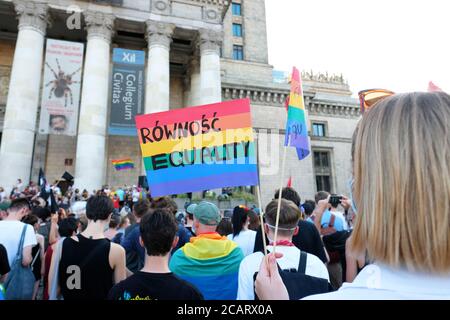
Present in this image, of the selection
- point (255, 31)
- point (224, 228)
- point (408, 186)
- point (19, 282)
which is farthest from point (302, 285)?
point (255, 31)

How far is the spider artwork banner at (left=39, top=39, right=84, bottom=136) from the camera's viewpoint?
658 inches

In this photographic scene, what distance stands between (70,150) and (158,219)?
72.6 ft

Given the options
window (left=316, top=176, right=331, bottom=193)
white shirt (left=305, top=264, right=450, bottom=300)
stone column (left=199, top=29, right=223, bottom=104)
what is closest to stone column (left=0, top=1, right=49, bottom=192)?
stone column (left=199, top=29, right=223, bottom=104)

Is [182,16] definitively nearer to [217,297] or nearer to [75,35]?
[75,35]

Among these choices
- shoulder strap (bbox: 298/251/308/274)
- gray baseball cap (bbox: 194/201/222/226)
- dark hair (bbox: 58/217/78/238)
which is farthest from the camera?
dark hair (bbox: 58/217/78/238)

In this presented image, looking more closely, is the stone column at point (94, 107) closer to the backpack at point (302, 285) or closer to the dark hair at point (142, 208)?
the dark hair at point (142, 208)

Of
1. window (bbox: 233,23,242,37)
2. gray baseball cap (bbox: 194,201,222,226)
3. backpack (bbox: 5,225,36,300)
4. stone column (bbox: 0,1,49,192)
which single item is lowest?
backpack (bbox: 5,225,36,300)

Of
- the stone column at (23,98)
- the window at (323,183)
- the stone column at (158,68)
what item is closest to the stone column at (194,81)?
the stone column at (158,68)

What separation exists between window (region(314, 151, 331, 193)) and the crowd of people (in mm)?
28058

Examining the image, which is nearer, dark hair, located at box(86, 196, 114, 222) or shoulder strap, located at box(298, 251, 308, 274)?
shoulder strap, located at box(298, 251, 308, 274)

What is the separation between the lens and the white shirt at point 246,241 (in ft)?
13.9

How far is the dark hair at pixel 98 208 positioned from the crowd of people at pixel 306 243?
12 millimetres

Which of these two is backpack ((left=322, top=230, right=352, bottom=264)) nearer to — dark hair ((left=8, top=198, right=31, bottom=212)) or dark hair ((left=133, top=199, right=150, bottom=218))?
dark hair ((left=133, top=199, right=150, bottom=218))
